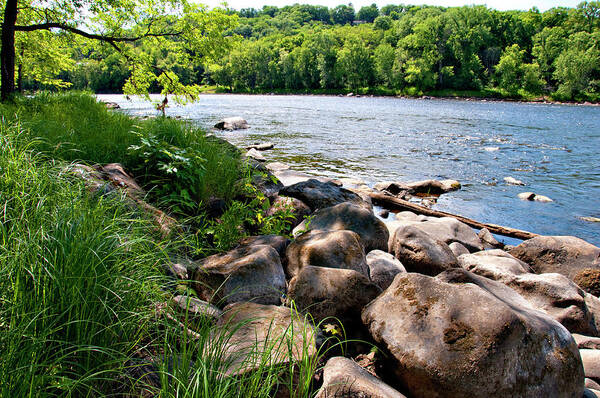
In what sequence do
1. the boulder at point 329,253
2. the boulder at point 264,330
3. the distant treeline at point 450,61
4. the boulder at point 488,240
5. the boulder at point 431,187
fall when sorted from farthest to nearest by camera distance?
the distant treeline at point 450,61 → the boulder at point 431,187 → the boulder at point 488,240 → the boulder at point 329,253 → the boulder at point 264,330

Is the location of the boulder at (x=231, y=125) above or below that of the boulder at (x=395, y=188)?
above

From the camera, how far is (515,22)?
9331 centimetres

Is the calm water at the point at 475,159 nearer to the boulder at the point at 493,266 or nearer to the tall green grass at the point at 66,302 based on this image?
the boulder at the point at 493,266

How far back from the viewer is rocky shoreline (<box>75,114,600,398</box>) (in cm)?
254

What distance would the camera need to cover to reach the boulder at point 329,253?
4.04 m

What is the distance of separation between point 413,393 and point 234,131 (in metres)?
20.3

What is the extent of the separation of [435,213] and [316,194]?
3298mm

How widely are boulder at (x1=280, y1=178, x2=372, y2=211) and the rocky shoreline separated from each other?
3.25 feet

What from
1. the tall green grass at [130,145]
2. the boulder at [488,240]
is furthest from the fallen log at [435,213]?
the tall green grass at [130,145]

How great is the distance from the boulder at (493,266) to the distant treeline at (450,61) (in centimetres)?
5710

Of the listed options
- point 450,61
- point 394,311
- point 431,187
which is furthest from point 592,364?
point 450,61

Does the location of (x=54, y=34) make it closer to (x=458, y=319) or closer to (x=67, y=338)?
(x=67, y=338)

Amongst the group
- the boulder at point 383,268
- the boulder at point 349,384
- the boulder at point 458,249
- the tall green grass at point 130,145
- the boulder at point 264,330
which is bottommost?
the boulder at point 458,249

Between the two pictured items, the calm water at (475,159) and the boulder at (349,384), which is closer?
the boulder at (349,384)
